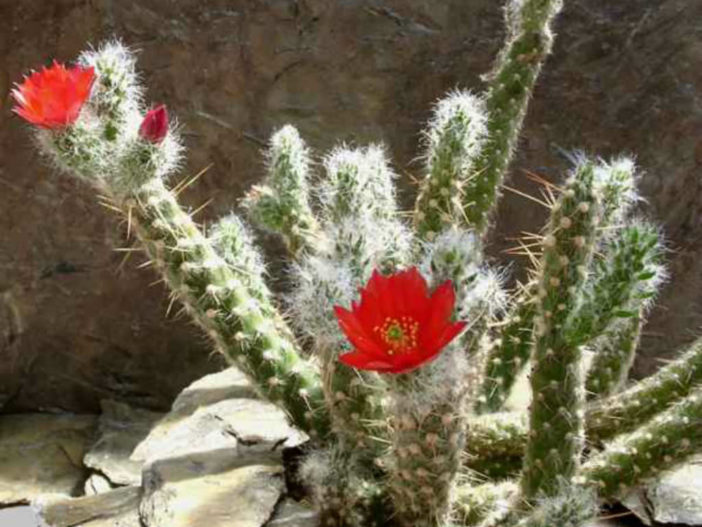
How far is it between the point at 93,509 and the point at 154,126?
678 mm

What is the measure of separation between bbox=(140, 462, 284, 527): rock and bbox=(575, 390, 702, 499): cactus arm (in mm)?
512

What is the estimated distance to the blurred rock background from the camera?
254cm

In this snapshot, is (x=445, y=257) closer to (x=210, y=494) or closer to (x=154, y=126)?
(x=154, y=126)

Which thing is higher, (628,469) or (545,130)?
(545,130)

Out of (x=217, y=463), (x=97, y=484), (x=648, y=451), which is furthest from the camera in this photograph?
(x=97, y=484)

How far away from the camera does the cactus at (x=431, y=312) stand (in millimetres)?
1200

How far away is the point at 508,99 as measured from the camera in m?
1.73

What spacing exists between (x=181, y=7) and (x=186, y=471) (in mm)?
1439

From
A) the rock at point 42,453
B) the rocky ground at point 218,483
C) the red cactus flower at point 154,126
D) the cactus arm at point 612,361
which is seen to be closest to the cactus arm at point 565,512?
the rocky ground at point 218,483

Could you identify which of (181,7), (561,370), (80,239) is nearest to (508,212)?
(181,7)

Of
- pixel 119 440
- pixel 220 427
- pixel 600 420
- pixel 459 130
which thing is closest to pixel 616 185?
pixel 459 130

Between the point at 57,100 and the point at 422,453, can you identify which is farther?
the point at 57,100

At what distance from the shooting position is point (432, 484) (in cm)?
130

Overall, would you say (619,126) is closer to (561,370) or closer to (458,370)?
(561,370)
